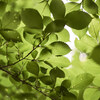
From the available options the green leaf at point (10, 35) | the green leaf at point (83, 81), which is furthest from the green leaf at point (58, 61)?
the green leaf at point (10, 35)

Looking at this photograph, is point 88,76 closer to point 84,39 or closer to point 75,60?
point 84,39

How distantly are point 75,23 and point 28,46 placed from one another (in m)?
0.30

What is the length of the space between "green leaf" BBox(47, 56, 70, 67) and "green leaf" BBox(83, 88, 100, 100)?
18 centimetres

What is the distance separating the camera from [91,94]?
807 mm

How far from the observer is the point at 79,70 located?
106 centimetres

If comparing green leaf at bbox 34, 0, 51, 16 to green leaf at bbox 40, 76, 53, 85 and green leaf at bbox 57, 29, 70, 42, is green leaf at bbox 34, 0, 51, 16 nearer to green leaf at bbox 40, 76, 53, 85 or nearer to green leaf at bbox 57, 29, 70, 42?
Answer: green leaf at bbox 57, 29, 70, 42

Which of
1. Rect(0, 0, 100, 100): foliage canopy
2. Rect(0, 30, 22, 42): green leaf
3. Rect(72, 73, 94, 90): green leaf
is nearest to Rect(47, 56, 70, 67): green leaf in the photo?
Rect(0, 0, 100, 100): foliage canopy

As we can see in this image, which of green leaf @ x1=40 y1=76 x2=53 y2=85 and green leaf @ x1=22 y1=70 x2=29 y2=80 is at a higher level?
green leaf @ x1=40 y1=76 x2=53 y2=85

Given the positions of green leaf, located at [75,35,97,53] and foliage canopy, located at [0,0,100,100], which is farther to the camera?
green leaf, located at [75,35,97,53]

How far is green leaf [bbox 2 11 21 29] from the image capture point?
71 cm

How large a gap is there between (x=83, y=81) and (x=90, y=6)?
0.37 metres

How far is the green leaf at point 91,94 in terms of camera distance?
801 millimetres

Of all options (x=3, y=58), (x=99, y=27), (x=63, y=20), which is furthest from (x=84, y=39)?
(x=3, y=58)

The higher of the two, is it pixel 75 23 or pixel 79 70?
pixel 75 23
